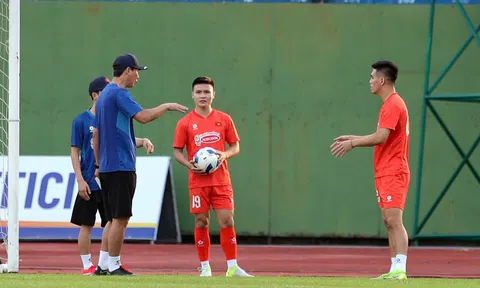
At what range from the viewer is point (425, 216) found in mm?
19734

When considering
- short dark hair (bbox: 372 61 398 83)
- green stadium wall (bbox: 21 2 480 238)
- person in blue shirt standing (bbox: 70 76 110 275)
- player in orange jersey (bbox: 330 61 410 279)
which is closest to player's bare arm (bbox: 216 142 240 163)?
player in orange jersey (bbox: 330 61 410 279)

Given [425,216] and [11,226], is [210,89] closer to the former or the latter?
[11,226]

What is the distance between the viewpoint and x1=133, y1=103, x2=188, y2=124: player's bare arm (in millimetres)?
11581

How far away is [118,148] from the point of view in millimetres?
12164

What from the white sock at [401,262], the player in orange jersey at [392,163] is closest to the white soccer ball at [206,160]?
the player in orange jersey at [392,163]

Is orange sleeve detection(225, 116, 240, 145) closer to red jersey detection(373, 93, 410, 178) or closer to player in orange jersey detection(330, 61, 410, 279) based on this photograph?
player in orange jersey detection(330, 61, 410, 279)

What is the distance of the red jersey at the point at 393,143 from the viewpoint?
1239cm

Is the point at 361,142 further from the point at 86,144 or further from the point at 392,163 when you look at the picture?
the point at 86,144

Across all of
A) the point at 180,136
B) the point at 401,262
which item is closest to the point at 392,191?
the point at 401,262

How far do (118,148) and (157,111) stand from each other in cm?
71

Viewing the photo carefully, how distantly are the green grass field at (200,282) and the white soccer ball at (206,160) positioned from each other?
1227 mm

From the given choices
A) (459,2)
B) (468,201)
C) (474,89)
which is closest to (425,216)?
(468,201)

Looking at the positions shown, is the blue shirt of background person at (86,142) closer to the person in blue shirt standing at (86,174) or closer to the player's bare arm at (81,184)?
the person in blue shirt standing at (86,174)

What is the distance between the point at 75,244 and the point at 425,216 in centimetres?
593
